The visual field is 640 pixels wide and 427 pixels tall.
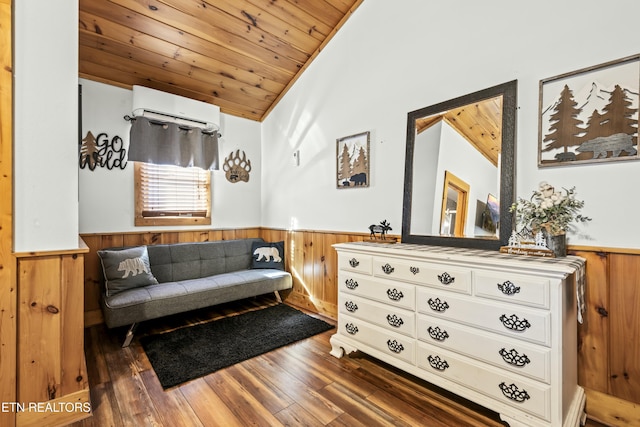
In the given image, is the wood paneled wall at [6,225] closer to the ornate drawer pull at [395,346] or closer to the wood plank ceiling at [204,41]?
the wood plank ceiling at [204,41]

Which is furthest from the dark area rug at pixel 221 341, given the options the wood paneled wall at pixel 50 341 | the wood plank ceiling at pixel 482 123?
the wood plank ceiling at pixel 482 123

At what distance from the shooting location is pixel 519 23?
6.13 ft

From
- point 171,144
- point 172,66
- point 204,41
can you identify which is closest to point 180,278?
point 171,144

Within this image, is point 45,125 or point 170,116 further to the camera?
point 170,116

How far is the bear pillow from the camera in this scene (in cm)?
365

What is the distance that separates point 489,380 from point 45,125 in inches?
109

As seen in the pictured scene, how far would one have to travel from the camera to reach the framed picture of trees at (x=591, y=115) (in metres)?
1.51

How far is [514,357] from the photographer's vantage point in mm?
1459

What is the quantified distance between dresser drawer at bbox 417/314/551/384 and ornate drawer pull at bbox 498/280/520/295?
24 cm

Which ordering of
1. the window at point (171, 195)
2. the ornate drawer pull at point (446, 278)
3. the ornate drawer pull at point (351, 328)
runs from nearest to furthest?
the ornate drawer pull at point (446, 278), the ornate drawer pull at point (351, 328), the window at point (171, 195)

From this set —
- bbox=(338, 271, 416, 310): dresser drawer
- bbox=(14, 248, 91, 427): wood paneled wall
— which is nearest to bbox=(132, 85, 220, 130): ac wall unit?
bbox=(14, 248, 91, 427): wood paneled wall

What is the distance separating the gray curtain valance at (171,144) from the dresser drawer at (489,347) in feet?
9.96

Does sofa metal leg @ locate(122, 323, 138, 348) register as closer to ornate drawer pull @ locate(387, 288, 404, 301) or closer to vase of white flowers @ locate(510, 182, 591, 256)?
ornate drawer pull @ locate(387, 288, 404, 301)

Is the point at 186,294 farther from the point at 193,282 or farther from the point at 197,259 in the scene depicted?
the point at 197,259
